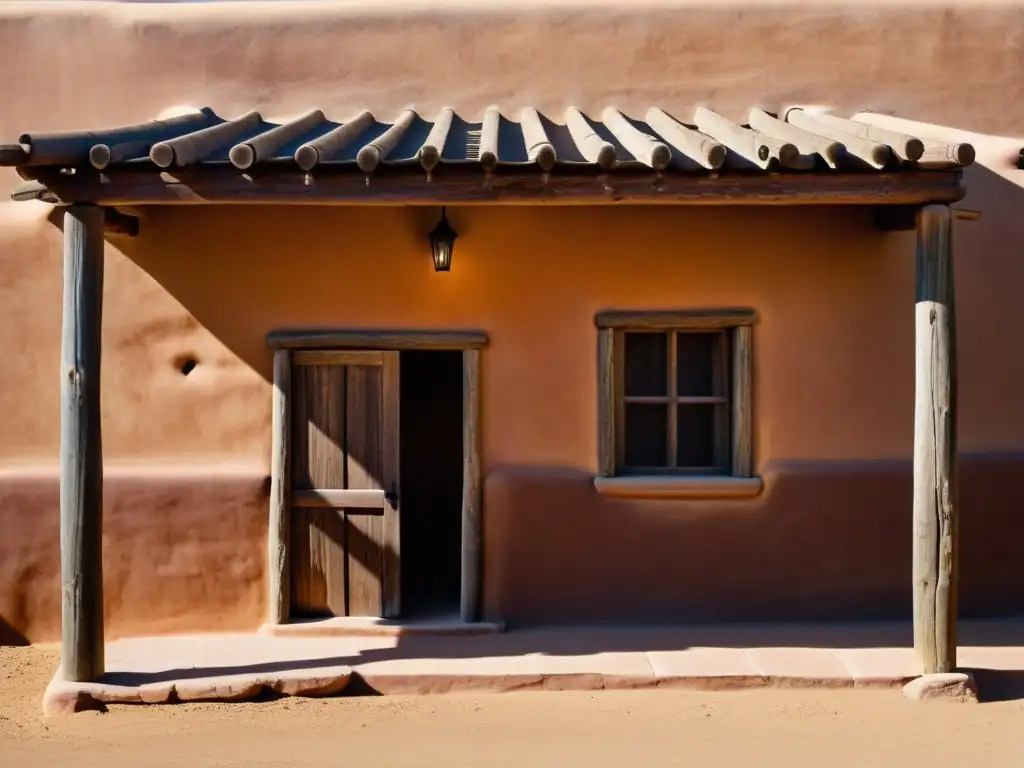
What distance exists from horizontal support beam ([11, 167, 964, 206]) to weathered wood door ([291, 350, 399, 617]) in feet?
5.62

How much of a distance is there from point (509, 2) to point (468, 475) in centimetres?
354

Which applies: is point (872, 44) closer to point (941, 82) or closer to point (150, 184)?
point (941, 82)

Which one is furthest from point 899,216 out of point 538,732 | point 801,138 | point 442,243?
point 538,732

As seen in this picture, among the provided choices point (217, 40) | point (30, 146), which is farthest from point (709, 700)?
point (217, 40)

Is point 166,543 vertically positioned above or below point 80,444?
below

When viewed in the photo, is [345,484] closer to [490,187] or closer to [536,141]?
[490,187]

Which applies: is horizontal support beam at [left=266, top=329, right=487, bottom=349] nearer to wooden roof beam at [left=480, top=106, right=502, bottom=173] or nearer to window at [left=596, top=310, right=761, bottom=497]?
window at [left=596, top=310, right=761, bottom=497]

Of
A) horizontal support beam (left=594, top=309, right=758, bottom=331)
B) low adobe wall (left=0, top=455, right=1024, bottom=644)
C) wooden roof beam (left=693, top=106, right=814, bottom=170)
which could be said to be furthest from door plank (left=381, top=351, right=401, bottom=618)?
wooden roof beam (left=693, top=106, right=814, bottom=170)

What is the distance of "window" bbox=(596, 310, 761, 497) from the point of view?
23.4ft

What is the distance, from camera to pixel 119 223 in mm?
6809

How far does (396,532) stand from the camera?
725cm

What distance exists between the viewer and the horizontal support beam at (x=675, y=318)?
23.5 ft

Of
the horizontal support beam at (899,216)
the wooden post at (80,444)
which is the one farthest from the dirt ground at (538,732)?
the horizontal support beam at (899,216)

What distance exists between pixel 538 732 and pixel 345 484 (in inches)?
98.0
